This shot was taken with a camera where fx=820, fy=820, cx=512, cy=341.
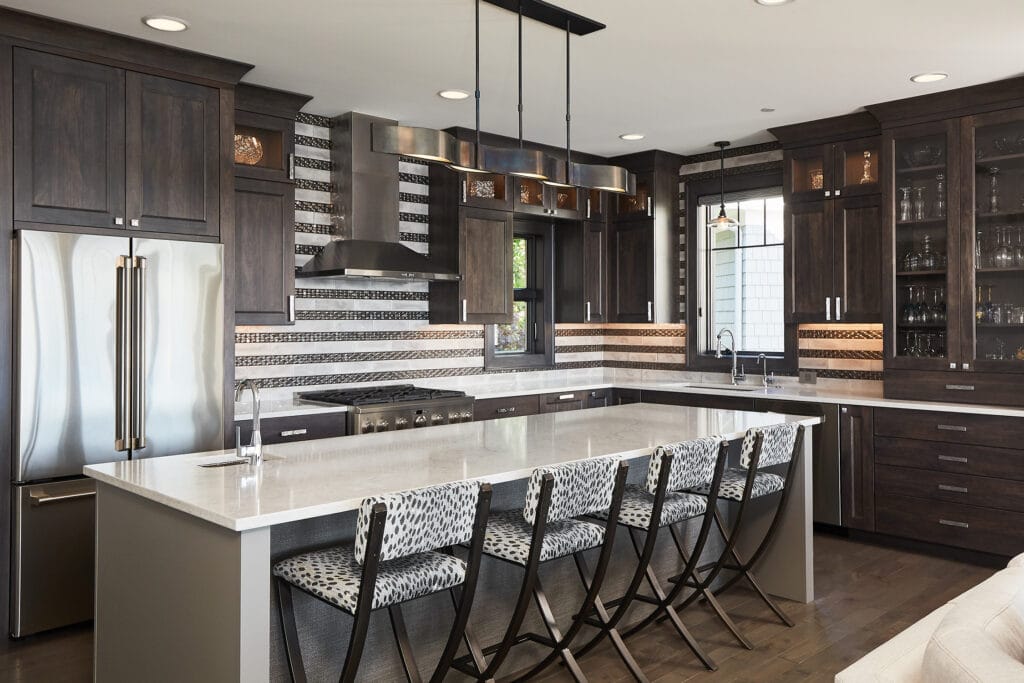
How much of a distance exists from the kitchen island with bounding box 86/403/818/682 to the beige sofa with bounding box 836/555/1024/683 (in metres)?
1.34

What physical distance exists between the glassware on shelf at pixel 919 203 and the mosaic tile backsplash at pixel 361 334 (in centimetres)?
92

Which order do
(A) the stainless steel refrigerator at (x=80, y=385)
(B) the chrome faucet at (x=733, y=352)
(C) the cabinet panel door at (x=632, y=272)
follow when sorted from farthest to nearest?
(C) the cabinet panel door at (x=632, y=272) < (B) the chrome faucet at (x=733, y=352) < (A) the stainless steel refrigerator at (x=80, y=385)

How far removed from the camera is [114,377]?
3.87 meters

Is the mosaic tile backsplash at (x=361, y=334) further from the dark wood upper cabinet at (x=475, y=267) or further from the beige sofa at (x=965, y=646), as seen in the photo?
the beige sofa at (x=965, y=646)

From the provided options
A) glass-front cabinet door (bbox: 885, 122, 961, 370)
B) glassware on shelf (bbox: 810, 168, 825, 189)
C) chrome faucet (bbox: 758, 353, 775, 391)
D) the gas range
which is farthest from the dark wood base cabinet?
the gas range

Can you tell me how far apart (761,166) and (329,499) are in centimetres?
493

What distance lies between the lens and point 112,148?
12.9ft

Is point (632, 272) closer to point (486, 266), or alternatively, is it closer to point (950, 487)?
point (486, 266)

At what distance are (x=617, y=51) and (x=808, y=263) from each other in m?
2.41

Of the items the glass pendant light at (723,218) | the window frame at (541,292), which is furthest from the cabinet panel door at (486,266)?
the glass pendant light at (723,218)

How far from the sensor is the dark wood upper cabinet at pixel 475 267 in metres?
5.73

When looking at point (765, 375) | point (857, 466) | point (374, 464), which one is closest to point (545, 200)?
point (765, 375)

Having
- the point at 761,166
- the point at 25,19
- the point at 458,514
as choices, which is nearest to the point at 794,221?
the point at 761,166

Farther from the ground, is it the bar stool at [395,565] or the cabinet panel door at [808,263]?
the cabinet panel door at [808,263]
